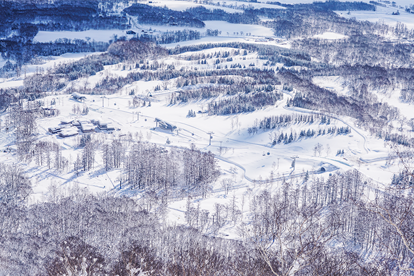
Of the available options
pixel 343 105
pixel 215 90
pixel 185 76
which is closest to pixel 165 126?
pixel 215 90

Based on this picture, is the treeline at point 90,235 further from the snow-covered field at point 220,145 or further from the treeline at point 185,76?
the treeline at point 185,76

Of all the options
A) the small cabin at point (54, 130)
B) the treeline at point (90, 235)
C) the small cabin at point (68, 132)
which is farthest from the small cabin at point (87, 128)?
the treeline at point (90, 235)

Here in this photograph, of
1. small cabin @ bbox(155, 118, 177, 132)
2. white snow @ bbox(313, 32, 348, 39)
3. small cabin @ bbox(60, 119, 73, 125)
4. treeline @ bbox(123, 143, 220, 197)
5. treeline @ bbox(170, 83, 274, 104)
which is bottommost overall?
treeline @ bbox(123, 143, 220, 197)

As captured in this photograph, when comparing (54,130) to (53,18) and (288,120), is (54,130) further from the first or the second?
(53,18)

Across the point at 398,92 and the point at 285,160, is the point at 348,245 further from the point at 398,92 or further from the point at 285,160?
the point at 398,92

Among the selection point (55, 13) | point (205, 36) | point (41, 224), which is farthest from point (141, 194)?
point (55, 13)

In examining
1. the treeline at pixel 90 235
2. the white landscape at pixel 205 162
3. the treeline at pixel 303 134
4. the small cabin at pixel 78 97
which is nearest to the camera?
the white landscape at pixel 205 162

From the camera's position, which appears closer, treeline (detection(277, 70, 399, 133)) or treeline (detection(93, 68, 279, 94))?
treeline (detection(277, 70, 399, 133))

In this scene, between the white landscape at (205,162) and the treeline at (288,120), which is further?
the treeline at (288,120)

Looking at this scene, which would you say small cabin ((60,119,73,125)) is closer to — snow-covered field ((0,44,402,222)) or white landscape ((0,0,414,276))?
snow-covered field ((0,44,402,222))

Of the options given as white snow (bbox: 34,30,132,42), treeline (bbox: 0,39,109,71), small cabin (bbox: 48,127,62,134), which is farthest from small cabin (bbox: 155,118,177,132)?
white snow (bbox: 34,30,132,42)

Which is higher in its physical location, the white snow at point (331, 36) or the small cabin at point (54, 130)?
the white snow at point (331, 36)
